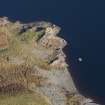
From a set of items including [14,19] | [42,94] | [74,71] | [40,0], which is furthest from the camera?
[40,0]

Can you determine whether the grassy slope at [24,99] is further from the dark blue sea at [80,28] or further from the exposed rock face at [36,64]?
the dark blue sea at [80,28]

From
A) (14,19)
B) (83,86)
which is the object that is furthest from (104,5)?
(83,86)

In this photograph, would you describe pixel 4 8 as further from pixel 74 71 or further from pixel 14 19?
pixel 74 71

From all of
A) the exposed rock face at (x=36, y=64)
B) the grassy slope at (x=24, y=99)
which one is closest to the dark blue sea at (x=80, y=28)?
the exposed rock face at (x=36, y=64)

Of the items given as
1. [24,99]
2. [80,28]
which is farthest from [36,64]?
[80,28]

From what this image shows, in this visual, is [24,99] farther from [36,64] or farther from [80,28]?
[80,28]

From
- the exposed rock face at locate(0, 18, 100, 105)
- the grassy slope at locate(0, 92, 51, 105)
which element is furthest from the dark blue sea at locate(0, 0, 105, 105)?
the grassy slope at locate(0, 92, 51, 105)
